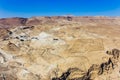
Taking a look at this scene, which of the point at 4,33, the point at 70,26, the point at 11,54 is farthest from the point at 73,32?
the point at 4,33

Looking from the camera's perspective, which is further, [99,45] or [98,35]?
[98,35]

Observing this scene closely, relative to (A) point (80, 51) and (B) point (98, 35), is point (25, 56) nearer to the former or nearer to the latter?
(A) point (80, 51)

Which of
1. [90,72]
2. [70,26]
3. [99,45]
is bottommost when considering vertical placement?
[90,72]

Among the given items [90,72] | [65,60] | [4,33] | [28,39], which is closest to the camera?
[90,72]

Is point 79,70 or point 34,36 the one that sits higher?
point 34,36

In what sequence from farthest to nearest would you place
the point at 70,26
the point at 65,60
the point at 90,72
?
the point at 70,26
the point at 65,60
the point at 90,72

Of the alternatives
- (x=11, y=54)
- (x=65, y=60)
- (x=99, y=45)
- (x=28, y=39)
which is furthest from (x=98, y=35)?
(x=11, y=54)
